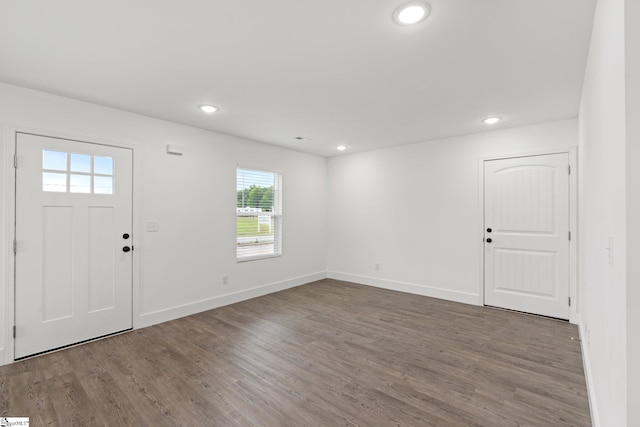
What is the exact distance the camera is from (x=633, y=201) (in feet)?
3.02

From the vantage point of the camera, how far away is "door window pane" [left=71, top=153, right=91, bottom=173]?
308 cm

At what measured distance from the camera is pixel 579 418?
195cm

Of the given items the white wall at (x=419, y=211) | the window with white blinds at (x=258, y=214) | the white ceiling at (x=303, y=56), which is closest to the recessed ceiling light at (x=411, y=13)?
the white ceiling at (x=303, y=56)

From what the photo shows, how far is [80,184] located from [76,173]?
0.38 ft

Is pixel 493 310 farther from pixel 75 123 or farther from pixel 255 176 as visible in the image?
pixel 75 123

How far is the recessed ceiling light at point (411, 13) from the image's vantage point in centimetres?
167

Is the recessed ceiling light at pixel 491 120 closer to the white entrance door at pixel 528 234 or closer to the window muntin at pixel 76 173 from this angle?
the white entrance door at pixel 528 234

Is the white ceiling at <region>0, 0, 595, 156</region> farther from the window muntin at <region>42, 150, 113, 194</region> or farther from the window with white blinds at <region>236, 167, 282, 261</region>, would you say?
the window with white blinds at <region>236, 167, 282, 261</region>

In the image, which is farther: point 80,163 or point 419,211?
point 419,211

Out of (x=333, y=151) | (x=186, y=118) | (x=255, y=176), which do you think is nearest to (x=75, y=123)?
(x=186, y=118)

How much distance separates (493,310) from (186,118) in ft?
15.5

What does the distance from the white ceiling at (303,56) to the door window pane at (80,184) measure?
0.81m

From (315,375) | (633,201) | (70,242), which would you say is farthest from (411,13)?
(70,242)

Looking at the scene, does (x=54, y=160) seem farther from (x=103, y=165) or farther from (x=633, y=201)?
(x=633, y=201)
